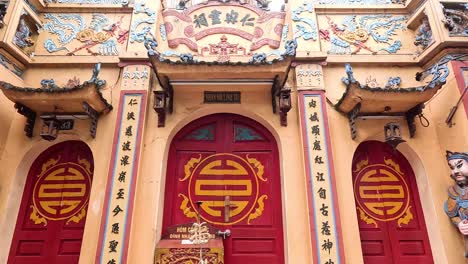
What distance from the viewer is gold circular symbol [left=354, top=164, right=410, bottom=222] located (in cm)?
593

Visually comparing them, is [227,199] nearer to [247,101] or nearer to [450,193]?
[247,101]

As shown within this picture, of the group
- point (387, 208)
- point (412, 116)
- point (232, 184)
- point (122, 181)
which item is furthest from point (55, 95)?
point (412, 116)

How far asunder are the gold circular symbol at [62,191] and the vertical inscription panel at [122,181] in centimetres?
83

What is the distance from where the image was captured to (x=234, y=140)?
646 cm

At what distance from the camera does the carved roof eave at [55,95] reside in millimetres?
5574

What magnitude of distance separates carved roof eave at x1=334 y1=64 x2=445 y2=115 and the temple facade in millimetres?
26

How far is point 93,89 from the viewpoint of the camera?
5.63m

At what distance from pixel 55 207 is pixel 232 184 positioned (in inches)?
117

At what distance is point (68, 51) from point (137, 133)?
239 cm

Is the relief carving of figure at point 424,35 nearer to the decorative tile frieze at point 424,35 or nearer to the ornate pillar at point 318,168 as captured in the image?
the decorative tile frieze at point 424,35

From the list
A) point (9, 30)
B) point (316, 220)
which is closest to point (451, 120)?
point (316, 220)

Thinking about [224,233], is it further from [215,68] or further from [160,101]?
[215,68]

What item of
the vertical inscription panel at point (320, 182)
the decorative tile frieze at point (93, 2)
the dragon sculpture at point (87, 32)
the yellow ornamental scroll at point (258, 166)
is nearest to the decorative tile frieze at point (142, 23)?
the dragon sculpture at point (87, 32)

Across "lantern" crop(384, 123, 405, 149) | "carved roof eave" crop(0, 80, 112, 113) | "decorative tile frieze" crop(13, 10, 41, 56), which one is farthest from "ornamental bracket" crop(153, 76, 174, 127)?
"lantern" crop(384, 123, 405, 149)
